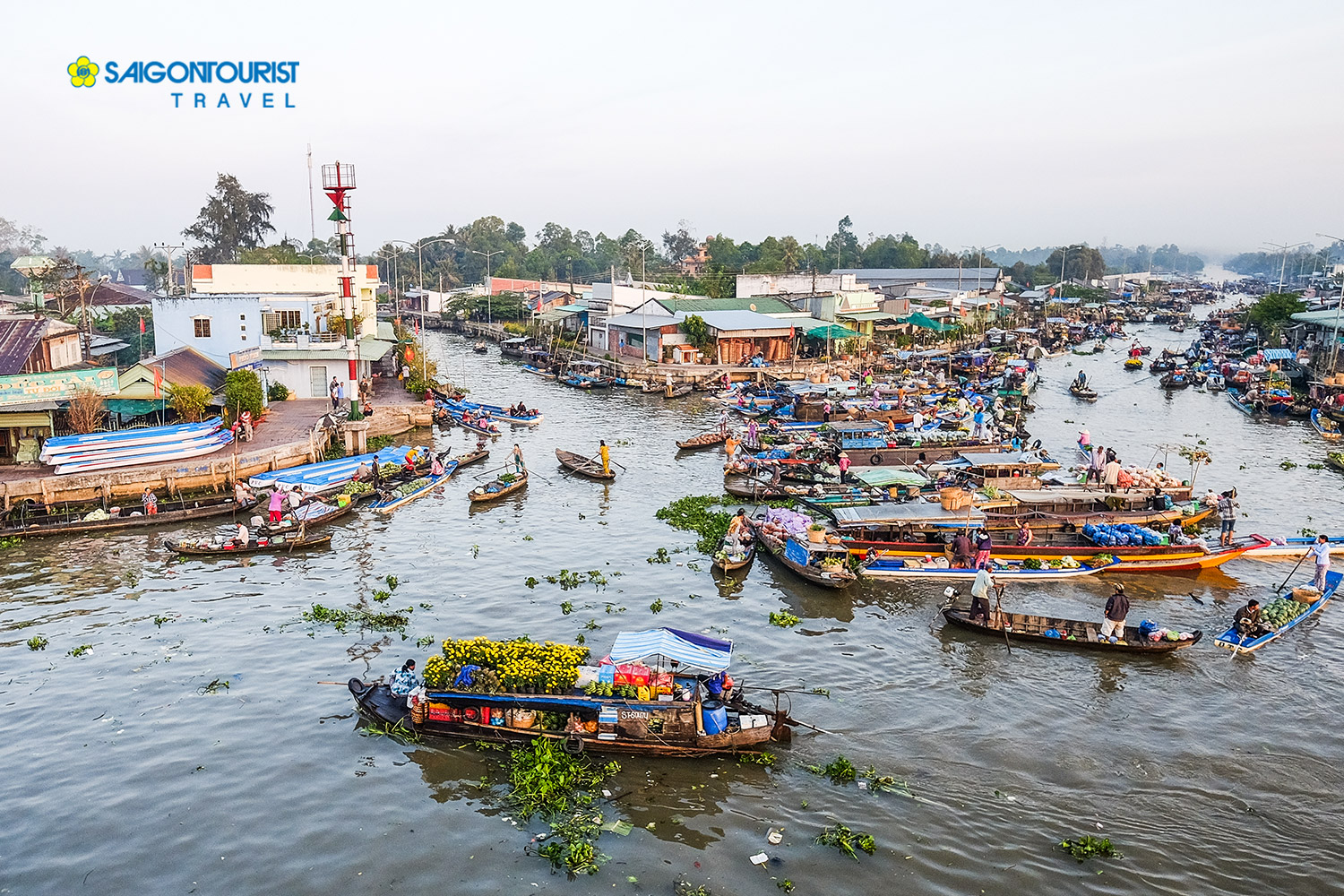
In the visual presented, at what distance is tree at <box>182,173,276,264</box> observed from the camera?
78375 millimetres

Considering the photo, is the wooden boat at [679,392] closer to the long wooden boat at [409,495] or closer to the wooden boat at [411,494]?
the wooden boat at [411,494]

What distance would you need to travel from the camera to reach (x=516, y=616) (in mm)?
19688

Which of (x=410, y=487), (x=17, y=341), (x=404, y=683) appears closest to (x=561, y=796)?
(x=404, y=683)

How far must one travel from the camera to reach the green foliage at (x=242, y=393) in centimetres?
3312

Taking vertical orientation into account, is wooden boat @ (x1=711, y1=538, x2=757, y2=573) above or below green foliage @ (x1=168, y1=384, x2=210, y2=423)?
below

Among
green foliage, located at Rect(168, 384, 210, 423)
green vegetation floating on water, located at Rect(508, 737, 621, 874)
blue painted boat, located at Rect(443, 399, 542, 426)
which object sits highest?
green foliage, located at Rect(168, 384, 210, 423)

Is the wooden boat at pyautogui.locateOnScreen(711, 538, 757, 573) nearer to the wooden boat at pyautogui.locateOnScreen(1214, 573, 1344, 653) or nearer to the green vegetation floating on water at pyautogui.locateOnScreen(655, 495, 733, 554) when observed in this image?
the green vegetation floating on water at pyautogui.locateOnScreen(655, 495, 733, 554)

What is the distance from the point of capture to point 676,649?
1445cm

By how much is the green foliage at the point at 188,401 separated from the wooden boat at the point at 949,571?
23844mm

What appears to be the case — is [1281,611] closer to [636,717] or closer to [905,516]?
[905,516]

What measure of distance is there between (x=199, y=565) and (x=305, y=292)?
32689 millimetres

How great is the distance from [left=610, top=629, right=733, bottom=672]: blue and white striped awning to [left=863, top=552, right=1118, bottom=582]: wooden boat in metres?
8.23

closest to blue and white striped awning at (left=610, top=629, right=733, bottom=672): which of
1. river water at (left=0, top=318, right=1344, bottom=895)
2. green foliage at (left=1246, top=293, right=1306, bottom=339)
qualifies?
river water at (left=0, top=318, right=1344, bottom=895)

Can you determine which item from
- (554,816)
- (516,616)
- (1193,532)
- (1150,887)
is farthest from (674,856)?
(1193,532)
